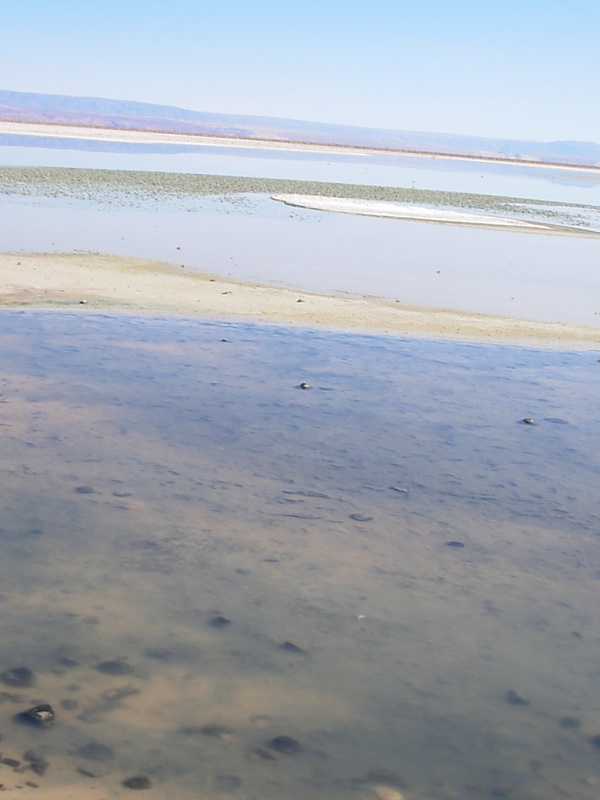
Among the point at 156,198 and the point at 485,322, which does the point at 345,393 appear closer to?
the point at 485,322

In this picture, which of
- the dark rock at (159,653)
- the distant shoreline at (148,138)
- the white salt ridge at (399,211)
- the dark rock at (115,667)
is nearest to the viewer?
the dark rock at (115,667)

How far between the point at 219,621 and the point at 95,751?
1104 millimetres

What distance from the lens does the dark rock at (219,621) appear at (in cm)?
457

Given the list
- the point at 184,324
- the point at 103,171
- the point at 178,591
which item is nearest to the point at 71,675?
the point at 178,591

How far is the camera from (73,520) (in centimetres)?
562

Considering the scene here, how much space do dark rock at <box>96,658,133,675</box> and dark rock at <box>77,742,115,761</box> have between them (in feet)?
1.62

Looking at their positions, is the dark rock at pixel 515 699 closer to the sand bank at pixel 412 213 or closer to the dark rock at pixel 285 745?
the dark rock at pixel 285 745

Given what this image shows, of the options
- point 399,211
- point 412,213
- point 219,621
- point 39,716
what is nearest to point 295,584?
point 219,621

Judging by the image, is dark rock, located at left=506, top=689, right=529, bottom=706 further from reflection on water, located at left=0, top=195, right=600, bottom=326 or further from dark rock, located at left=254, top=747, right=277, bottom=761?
reflection on water, located at left=0, top=195, right=600, bottom=326

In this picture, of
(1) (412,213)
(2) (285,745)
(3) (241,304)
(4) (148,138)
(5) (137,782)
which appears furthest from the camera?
(4) (148,138)

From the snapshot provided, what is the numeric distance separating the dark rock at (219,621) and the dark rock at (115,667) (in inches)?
20.6

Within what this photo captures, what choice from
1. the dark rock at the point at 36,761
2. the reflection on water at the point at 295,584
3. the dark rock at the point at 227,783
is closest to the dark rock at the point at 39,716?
the reflection on water at the point at 295,584

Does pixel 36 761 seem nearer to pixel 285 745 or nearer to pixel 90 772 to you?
pixel 90 772

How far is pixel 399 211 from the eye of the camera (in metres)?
30.8
